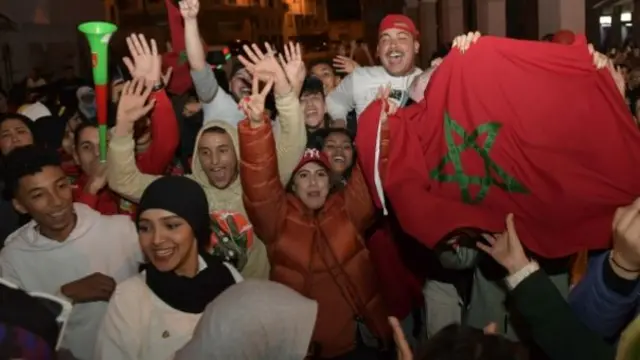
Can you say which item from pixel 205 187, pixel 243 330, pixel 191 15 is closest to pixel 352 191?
pixel 205 187

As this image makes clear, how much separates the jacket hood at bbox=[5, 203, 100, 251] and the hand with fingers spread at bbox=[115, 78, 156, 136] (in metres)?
0.49

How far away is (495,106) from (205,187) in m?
1.37

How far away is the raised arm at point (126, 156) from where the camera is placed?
3.60 m

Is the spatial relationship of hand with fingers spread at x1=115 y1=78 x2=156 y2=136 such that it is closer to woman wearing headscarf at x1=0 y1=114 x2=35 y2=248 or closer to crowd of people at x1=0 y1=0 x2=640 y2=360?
crowd of people at x1=0 y1=0 x2=640 y2=360

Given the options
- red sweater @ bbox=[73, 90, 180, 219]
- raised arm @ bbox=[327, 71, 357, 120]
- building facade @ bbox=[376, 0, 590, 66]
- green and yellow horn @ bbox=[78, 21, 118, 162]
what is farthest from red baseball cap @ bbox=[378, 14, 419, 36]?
building facade @ bbox=[376, 0, 590, 66]

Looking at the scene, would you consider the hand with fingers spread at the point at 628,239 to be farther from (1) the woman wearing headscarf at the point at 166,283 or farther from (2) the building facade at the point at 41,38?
(2) the building facade at the point at 41,38

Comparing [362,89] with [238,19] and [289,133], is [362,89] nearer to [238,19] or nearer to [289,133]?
[289,133]

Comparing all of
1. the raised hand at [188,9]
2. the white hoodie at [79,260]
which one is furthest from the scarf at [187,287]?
the raised hand at [188,9]

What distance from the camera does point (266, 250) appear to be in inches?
143

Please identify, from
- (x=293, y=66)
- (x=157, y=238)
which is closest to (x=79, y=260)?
(x=157, y=238)

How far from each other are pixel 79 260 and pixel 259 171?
2.60 ft

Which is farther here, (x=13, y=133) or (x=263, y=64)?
(x=13, y=133)

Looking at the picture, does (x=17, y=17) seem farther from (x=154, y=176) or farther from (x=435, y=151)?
(x=435, y=151)

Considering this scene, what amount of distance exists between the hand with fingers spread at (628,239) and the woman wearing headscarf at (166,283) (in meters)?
1.28
